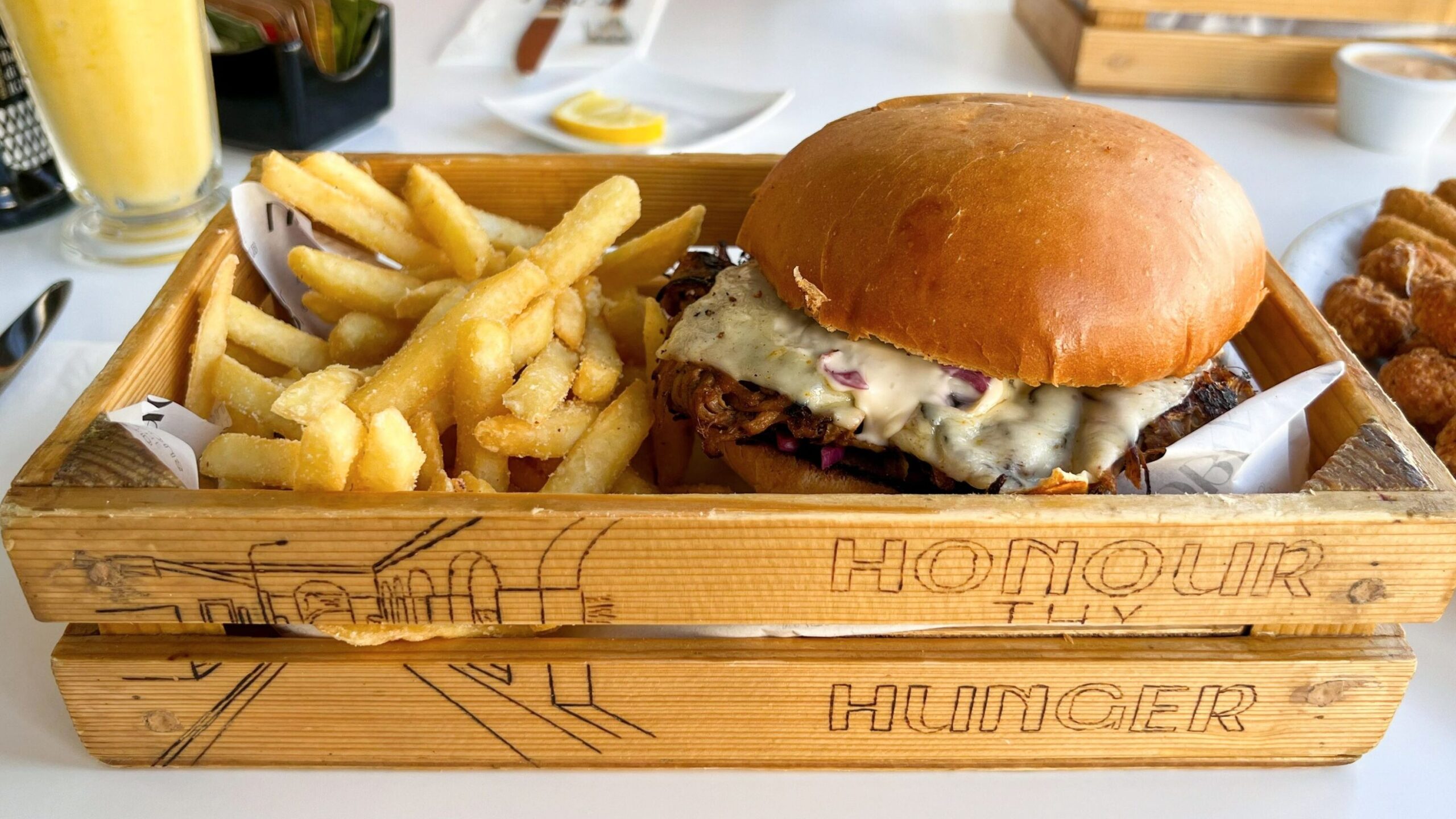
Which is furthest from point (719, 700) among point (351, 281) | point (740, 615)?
point (351, 281)

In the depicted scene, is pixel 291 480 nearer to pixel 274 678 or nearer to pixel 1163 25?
pixel 274 678

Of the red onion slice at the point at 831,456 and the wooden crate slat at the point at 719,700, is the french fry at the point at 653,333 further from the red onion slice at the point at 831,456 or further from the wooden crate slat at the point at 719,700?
the wooden crate slat at the point at 719,700

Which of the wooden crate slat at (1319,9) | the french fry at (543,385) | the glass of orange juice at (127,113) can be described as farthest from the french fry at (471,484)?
the wooden crate slat at (1319,9)

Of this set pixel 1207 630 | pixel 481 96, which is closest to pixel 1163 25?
pixel 481 96

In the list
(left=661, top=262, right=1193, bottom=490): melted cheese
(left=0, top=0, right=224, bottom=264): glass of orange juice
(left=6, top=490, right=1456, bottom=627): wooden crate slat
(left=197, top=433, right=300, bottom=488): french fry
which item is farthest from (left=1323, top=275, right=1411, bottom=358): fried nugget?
(left=0, top=0, right=224, bottom=264): glass of orange juice

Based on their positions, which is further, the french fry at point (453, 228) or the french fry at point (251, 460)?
the french fry at point (453, 228)

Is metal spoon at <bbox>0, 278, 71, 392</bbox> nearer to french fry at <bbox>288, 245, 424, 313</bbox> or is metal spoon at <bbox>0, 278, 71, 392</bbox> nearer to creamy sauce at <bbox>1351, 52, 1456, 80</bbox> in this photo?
french fry at <bbox>288, 245, 424, 313</bbox>

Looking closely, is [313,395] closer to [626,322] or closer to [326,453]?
[326,453]
